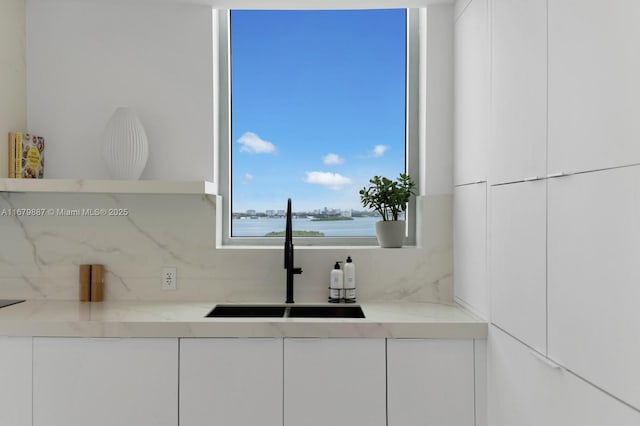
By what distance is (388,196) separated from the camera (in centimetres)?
270

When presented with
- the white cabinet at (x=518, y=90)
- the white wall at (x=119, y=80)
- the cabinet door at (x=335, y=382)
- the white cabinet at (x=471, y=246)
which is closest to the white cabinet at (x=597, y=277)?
the white cabinet at (x=518, y=90)

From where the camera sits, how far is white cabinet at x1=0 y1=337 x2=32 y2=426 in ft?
7.17

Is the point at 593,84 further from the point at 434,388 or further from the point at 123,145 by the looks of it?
the point at 123,145

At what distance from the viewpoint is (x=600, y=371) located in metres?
1.28

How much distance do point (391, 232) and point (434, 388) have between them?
82 cm

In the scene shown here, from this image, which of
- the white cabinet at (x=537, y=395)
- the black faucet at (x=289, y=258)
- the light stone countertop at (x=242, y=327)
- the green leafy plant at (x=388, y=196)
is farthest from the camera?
the green leafy plant at (x=388, y=196)

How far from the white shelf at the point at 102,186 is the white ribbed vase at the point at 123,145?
123mm

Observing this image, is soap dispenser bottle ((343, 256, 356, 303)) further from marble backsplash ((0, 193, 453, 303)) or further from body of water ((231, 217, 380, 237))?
body of water ((231, 217, 380, 237))

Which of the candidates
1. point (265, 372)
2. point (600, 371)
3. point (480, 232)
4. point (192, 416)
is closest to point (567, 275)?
point (600, 371)

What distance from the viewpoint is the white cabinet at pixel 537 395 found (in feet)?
4.21

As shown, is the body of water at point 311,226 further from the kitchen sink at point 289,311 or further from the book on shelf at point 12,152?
the book on shelf at point 12,152

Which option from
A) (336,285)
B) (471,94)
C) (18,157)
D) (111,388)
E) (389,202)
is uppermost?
(471,94)

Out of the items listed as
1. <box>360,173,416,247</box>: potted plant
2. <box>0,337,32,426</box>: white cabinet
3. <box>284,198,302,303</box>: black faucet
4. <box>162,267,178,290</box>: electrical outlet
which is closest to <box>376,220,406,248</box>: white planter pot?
<box>360,173,416,247</box>: potted plant

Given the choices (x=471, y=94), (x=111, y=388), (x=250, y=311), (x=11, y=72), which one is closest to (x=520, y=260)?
(x=471, y=94)
